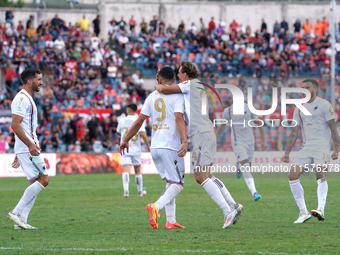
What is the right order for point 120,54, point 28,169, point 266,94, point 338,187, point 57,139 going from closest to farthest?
point 28,169
point 338,187
point 57,139
point 266,94
point 120,54

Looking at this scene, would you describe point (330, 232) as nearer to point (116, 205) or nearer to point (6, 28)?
point (116, 205)

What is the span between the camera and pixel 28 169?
8.21 m

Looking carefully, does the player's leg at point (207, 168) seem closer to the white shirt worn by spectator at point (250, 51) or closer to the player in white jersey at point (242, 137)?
the player in white jersey at point (242, 137)

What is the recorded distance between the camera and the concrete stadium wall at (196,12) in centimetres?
3569

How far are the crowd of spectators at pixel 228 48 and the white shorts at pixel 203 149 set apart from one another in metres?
21.5

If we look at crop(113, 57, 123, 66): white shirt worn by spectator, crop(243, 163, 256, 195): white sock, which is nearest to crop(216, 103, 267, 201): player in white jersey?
crop(243, 163, 256, 195): white sock

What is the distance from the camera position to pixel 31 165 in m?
8.20

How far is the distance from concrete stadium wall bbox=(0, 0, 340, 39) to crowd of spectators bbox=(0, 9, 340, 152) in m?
1.14

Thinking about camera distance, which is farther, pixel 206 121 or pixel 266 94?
pixel 266 94

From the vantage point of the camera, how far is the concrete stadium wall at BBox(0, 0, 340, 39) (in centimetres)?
3569

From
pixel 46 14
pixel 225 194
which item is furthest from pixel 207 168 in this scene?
pixel 46 14

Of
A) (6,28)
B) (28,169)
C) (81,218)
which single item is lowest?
(81,218)

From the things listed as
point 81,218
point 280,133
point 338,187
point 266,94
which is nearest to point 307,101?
point 81,218

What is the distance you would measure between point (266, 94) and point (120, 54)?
30.3 feet
